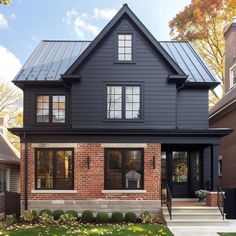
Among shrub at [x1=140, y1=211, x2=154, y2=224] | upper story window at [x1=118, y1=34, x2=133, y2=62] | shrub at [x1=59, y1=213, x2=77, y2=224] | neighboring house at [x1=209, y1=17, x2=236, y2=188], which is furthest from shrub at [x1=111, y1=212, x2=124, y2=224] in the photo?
neighboring house at [x1=209, y1=17, x2=236, y2=188]

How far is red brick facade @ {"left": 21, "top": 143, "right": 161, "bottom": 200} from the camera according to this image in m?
15.5

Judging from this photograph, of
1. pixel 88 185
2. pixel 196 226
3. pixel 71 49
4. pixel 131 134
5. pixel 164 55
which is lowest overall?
pixel 196 226

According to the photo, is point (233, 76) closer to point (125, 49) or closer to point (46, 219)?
point (125, 49)

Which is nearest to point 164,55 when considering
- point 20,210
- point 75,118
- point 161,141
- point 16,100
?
point 161,141

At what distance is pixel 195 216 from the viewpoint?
14531 millimetres

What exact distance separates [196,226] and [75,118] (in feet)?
22.0

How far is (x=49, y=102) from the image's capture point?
1702cm

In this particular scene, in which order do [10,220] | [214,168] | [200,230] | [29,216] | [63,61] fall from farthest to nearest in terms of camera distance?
[63,61] < [214,168] < [29,216] < [10,220] < [200,230]

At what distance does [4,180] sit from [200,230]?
11267 millimetres

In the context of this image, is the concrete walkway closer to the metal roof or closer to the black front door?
the black front door

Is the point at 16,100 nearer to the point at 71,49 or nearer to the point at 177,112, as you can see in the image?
the point at 71,49

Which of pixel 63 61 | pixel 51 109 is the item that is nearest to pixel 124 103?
pixel 51 109

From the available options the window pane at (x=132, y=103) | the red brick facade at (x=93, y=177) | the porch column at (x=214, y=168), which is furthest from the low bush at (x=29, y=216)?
the porch column at (x=214, y=168)

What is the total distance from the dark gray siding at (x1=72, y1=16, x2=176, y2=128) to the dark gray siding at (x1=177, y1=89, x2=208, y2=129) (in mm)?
680
